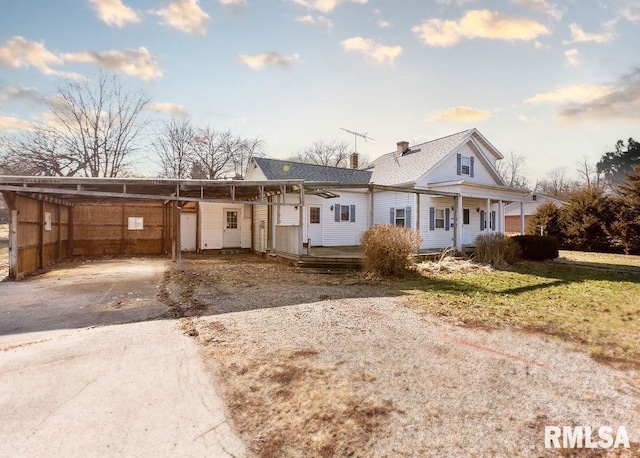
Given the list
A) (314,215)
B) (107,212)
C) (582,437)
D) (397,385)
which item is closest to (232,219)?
(314,215)

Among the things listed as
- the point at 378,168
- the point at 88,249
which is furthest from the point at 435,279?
the point at 88,249

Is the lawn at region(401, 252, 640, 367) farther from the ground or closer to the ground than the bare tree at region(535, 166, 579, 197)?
closer to the ground

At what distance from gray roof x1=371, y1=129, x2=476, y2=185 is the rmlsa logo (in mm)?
14970

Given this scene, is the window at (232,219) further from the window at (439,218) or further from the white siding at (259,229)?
the window at (439,218)

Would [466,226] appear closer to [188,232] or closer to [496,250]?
[496,250]

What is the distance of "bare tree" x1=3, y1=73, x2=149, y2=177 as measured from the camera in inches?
925

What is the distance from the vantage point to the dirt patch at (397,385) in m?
2.64

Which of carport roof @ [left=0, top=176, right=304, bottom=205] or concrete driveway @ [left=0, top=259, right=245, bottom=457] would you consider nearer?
concrete driveway @ [left=0, top=259, right=245, bottom=457]

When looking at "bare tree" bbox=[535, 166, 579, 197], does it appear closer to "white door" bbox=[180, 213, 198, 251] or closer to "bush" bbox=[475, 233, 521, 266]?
"bush" bbox=[475, 233, 521, 266]

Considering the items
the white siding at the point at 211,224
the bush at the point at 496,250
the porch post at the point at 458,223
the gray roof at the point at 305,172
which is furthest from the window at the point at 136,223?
the bush at the point at 496,250

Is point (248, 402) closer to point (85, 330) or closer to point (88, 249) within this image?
point (85, 330)

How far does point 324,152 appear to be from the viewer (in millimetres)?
49594

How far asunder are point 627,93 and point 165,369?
28999 millimetres

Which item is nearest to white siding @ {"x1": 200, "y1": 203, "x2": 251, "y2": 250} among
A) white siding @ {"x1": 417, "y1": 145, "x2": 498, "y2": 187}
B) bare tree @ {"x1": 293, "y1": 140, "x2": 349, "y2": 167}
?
white siding @ {"x1": 417, "y1": 145, "x2": 498, "y2": 187}
